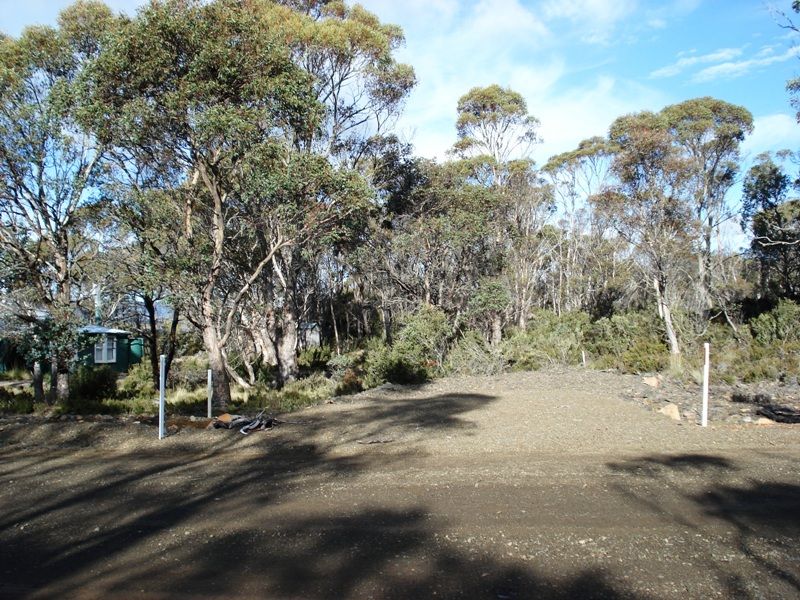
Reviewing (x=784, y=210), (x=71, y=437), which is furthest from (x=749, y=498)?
(x=784, y=210)

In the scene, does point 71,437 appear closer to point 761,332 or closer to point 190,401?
point 190,401

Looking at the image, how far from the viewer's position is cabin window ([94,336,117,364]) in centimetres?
3190

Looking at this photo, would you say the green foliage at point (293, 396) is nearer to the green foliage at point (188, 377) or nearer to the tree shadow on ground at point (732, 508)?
the green foliage at point (188, 377)

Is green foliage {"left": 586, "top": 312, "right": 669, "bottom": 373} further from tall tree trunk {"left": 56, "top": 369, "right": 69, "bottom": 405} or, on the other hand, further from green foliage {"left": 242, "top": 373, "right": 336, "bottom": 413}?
tall tree trunk {"left": 56, "top": 369, "right": 69, "bottom": 405}

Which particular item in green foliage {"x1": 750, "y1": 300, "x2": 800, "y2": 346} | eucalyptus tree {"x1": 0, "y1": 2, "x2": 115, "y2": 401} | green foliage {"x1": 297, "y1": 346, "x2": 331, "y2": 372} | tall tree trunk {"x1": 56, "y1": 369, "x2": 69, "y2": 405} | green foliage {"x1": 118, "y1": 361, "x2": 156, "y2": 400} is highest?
eucalyptus tree {"x1": 0, "y1": 2, "x2": 115, "y2": 401}

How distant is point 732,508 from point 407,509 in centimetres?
289

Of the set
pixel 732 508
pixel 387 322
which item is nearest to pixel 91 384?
pixel 387 322

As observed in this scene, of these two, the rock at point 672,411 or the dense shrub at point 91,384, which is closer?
the rock at point 672,411

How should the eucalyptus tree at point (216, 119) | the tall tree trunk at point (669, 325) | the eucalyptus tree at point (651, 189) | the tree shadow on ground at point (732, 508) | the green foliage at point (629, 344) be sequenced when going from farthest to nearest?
the eucalyptus tree at point (651, 189) → the tall tree trunk at point (669, 325) → the green foliage at point (629, 344) → the eucalyptus tree at point (216, 119) → the tree shadow on ground at point (732, 508)

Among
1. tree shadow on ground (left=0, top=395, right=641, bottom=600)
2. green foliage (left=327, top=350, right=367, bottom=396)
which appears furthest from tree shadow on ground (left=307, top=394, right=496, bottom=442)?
green foliage (left=327, top=350, right=367, bottom=396)

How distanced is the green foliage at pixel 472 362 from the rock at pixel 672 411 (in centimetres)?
690

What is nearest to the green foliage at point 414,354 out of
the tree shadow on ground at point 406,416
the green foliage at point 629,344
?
the tree shadow on ground at point 406,416

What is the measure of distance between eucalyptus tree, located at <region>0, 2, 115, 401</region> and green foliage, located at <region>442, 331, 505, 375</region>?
32.4 ft

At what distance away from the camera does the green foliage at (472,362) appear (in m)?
18.0
